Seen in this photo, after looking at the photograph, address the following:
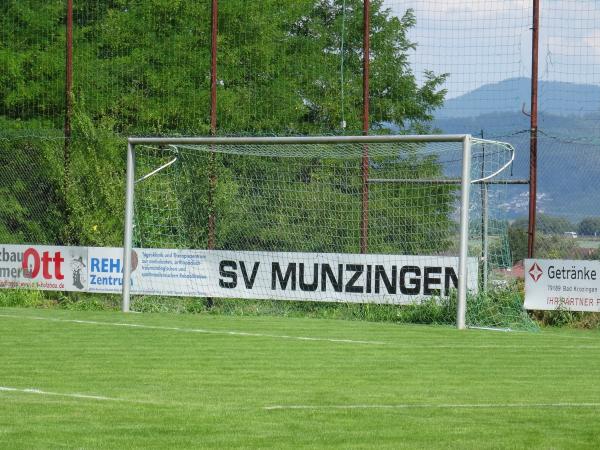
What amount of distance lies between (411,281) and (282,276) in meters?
2.47

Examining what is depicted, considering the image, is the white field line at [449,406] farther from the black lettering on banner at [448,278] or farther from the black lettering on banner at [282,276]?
the black lettering on banner at [282,276]

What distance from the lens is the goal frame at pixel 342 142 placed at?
18.8 m

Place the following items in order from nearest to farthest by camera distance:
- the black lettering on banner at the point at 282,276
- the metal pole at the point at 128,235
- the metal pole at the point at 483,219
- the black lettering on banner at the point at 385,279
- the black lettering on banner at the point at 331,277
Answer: the metal pole at the point at 483,219
the black lettering on banner at the point at 385,279
the black lettering on banner at the point at 331,277
the black lettering on banner at the point at 282,276
the metal pole at the point at 128,235

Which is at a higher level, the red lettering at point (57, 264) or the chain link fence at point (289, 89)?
the chain link fence at point (289, 89)

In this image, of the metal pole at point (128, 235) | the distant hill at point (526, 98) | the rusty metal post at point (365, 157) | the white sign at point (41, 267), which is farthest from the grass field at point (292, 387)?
the distant hill at point (526, 98)

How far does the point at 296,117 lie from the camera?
92.2ft

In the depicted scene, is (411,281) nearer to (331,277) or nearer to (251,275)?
(331,277)

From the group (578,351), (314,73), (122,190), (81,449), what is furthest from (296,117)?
(81,449)

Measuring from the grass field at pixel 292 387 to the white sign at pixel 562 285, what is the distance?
1.31 meters

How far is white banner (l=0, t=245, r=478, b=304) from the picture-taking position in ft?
67.5

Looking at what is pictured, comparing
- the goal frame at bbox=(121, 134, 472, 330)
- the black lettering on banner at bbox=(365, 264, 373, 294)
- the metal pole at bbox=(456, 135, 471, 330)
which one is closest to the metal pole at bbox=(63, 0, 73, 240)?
the goal frame at bbox=(121, 134, 472, 330)

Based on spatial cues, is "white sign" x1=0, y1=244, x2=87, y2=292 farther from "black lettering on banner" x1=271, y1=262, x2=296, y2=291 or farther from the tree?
"black lettering on banner" x1=271, y1=262, x2=296, y2=291

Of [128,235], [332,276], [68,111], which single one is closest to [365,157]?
[332,276]

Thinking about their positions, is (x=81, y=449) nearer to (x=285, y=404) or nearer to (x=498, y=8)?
(x=285, y=404)
